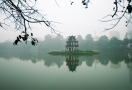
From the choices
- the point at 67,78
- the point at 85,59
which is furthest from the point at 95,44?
the point at 67,78

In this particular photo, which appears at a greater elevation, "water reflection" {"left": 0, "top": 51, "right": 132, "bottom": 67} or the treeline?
the treeline

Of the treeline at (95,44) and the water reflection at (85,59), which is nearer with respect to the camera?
the water reflection at (85,59)

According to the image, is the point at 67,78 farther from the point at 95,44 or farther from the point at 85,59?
the point at 95,44

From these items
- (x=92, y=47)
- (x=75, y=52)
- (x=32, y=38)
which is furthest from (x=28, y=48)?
(x=32, y=38)

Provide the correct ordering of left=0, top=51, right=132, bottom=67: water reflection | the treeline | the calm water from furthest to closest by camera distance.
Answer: the treeline < left=0, top=51, right=132, bottom=67: water reflection < the calm water

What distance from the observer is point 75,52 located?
33562 mm

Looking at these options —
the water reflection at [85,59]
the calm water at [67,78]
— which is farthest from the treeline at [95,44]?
the calm water at [67,78]

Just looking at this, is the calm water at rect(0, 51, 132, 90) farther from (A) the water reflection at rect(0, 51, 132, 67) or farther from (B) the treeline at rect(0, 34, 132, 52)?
(B) the treeline at rect(0, 34, 132, 52)

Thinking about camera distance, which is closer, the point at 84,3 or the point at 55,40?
the point at 84,3

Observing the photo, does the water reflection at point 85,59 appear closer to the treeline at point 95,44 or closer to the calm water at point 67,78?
the calm water at point 67,78

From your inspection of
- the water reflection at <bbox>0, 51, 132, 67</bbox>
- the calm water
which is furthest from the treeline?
the calm water

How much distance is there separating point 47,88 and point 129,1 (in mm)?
6264

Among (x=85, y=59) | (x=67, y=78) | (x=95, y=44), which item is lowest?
(x=67, y=78)

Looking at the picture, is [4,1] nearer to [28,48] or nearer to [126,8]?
[126,8]
